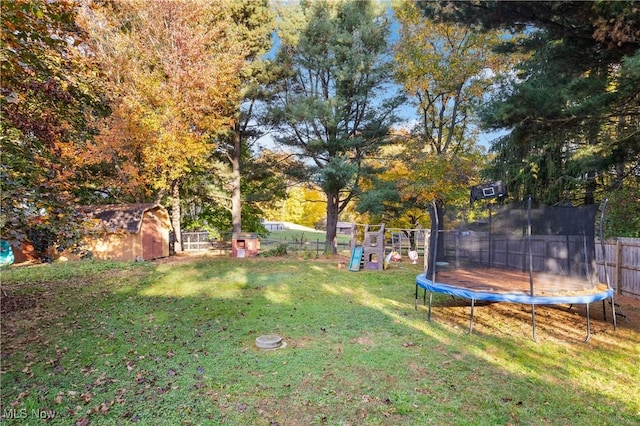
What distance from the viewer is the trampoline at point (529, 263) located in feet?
17.0

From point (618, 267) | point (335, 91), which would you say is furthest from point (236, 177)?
point (618, 267)

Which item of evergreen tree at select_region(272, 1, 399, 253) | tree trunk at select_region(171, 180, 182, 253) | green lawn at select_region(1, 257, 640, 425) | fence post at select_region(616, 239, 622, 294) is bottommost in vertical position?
green lawn at select_region(1, 257, 640, 425)

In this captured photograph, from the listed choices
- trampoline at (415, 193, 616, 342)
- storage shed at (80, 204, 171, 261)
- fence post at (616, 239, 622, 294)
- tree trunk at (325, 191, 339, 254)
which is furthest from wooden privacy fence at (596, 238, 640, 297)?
storage shed at (80, 204, 171, 261)

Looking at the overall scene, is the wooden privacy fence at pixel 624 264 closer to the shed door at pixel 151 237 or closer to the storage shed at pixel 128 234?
the storage shed at pixel 128 234

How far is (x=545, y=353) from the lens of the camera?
453cm

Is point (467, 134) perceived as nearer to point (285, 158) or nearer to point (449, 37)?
point (449, 37)

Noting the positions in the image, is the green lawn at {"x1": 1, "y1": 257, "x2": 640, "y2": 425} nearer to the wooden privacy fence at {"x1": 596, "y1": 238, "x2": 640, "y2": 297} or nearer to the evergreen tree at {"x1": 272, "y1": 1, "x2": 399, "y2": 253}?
the wooden privacy fence at {"x1": 596, "y1": 238, "x2": 640, "y2": 297}

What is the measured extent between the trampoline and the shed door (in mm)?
12104

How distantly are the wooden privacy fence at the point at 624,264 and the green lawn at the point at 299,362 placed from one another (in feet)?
5.74

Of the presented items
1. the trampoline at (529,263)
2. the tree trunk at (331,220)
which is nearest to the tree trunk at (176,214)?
the tree trunk at (331,220)

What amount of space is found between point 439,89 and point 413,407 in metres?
15.2

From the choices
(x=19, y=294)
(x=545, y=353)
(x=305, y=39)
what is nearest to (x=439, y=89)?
(x=305, y=39)

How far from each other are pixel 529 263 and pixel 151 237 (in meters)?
14.3

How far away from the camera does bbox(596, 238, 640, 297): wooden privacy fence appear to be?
290 inches
